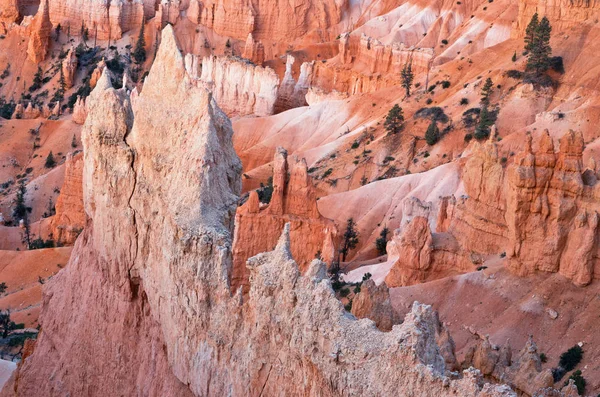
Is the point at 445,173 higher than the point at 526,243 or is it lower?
lower

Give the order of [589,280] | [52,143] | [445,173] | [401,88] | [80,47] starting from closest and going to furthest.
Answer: [589,280]
[445,173]
[401,88]
[52,143]
[80,47]

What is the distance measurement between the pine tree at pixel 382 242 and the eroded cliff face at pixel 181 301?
30.8 m

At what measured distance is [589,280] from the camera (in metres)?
37.5

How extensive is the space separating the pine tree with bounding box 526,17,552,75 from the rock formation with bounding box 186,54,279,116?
36031mm

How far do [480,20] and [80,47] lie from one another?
45.8m

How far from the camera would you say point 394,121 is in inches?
3071

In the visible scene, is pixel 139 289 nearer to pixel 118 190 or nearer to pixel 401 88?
pixel 118 190

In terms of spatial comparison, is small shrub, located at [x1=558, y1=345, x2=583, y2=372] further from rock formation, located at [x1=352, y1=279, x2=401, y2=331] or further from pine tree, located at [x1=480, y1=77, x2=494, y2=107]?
pine tree, located at [x1=480, y1=77, x2=494, y2=107]

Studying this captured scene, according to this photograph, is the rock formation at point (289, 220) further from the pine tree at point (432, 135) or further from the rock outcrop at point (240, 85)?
the rock outcrop at point (240, 85)

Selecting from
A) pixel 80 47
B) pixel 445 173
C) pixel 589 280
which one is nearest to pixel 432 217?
pixel 445 173

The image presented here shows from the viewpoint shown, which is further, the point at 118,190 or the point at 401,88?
the point at 401,88

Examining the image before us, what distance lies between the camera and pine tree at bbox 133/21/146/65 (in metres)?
120

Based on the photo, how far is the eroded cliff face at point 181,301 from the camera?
1781cm

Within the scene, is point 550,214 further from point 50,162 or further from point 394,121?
point 50,162
